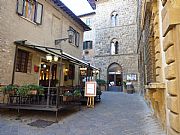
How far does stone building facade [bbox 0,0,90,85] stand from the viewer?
27.8 feet

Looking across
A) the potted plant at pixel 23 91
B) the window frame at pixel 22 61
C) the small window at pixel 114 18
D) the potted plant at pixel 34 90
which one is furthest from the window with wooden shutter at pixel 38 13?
the small window at pixel 114 18

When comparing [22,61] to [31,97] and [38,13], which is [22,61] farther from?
[38,13]

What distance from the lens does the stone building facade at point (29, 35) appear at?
8484 millimetres

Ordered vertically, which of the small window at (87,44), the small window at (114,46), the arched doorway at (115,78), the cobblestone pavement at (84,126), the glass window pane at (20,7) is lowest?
the cobblestone pavement at (84,126)

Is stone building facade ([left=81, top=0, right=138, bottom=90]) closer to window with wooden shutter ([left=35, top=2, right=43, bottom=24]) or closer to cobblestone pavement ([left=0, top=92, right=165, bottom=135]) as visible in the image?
window with wooden shutter ([left=35, top=2, right=43, bottom=24])

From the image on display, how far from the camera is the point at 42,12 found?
1128 centimetres

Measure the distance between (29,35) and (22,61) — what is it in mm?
1558

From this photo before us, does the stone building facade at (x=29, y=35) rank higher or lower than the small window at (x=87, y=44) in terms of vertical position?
lower

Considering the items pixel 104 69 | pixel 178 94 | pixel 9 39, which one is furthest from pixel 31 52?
pixel 104 69

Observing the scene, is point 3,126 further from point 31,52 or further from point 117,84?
point 117,84

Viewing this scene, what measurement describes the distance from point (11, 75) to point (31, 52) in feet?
6.70

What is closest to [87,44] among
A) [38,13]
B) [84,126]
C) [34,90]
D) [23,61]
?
[38,13]

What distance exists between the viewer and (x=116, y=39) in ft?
83.6

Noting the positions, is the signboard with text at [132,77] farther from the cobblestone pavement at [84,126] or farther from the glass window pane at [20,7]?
the glass window pane at [20,7]
